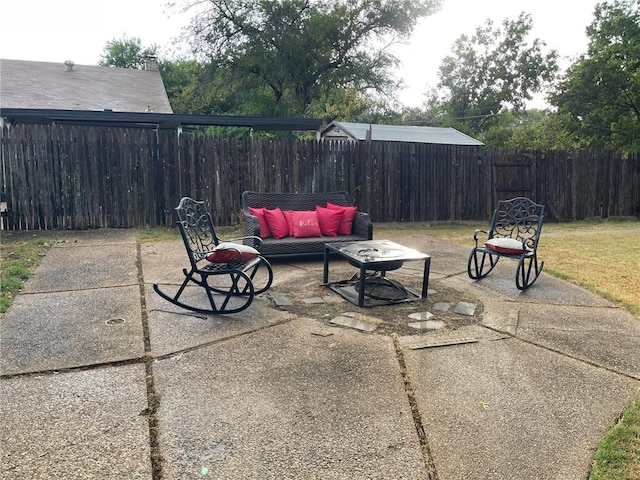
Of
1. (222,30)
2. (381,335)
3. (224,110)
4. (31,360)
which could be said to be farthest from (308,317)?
(224,110)

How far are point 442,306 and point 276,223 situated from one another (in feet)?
7.85

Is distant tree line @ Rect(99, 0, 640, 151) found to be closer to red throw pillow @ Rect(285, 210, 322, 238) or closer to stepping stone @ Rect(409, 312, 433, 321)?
red throw pillow @ Rect(285, 210, 322, 238)

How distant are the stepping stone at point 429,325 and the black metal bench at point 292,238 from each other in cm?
220

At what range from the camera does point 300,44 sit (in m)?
19.4

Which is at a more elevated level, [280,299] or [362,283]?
[362,283]

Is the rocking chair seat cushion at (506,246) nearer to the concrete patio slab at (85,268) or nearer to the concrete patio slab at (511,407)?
the concrete patio slab at (511,407)

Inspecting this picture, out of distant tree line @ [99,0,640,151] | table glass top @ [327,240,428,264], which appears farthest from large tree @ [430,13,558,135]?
table glass top @ [327,240,428,264]

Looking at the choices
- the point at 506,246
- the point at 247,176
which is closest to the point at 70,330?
the point at 506,246

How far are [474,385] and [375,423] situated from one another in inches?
27.8

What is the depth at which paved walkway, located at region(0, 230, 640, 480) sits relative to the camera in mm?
1822

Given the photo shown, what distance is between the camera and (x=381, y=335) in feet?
10.4

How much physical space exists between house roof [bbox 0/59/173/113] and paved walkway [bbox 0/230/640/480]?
9.47 metres

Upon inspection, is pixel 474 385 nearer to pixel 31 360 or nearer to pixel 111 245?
pixel 31 360

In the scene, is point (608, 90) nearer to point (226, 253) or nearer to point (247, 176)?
point (247, 176)
